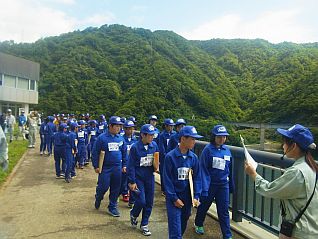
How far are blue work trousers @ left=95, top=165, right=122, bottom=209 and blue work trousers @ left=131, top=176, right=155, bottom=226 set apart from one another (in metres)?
1.03

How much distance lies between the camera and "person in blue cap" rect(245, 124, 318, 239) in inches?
121

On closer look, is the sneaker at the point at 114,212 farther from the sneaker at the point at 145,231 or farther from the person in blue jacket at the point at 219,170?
the person in blue jacket at the point at 219,170

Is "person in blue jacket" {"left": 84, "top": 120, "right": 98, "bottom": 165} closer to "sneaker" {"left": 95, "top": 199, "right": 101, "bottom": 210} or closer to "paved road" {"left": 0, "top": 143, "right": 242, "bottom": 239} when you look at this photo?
"paved road" {"left": 0, "top": 143, "right": 242, "bottom": 239}

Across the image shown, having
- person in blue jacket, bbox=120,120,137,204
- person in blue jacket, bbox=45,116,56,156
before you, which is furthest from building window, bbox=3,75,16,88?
person in blue jacket, bbox=120,120,137,204

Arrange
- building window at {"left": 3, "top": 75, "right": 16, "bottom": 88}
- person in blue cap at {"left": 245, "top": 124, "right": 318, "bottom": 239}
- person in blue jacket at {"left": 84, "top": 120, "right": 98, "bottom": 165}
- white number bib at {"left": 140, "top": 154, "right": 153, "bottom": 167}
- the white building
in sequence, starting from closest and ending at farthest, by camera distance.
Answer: person in blue cap at {"left": 245, "top": 124, "right": 318, "bottom": 239}
white number bib at {"left": 140, "top": 154, "right": 153, "bottom": 167}
person in blue jacket at {"left": 84, "top": 120, "right": 98, "bottom": 165}
the white building
building window at {"left": 3, "top": 75, "right": 16, "bottom": 88}

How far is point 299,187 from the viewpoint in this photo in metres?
3.06

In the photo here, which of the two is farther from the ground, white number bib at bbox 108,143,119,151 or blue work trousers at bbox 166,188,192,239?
white number bib at bbox 108,143,119,151

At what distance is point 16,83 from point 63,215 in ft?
140

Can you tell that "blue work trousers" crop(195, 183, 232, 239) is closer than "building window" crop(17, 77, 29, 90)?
Yes

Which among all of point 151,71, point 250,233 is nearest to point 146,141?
point 250,233

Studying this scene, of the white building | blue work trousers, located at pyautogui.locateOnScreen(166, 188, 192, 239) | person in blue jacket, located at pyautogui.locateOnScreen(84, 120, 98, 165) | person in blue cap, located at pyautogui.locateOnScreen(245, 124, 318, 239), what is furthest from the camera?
the white building

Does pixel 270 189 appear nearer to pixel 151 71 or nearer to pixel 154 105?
pixel 154 105

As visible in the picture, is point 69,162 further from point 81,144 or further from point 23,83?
point 23,83

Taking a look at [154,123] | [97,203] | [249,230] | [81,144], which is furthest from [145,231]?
[81,144]
